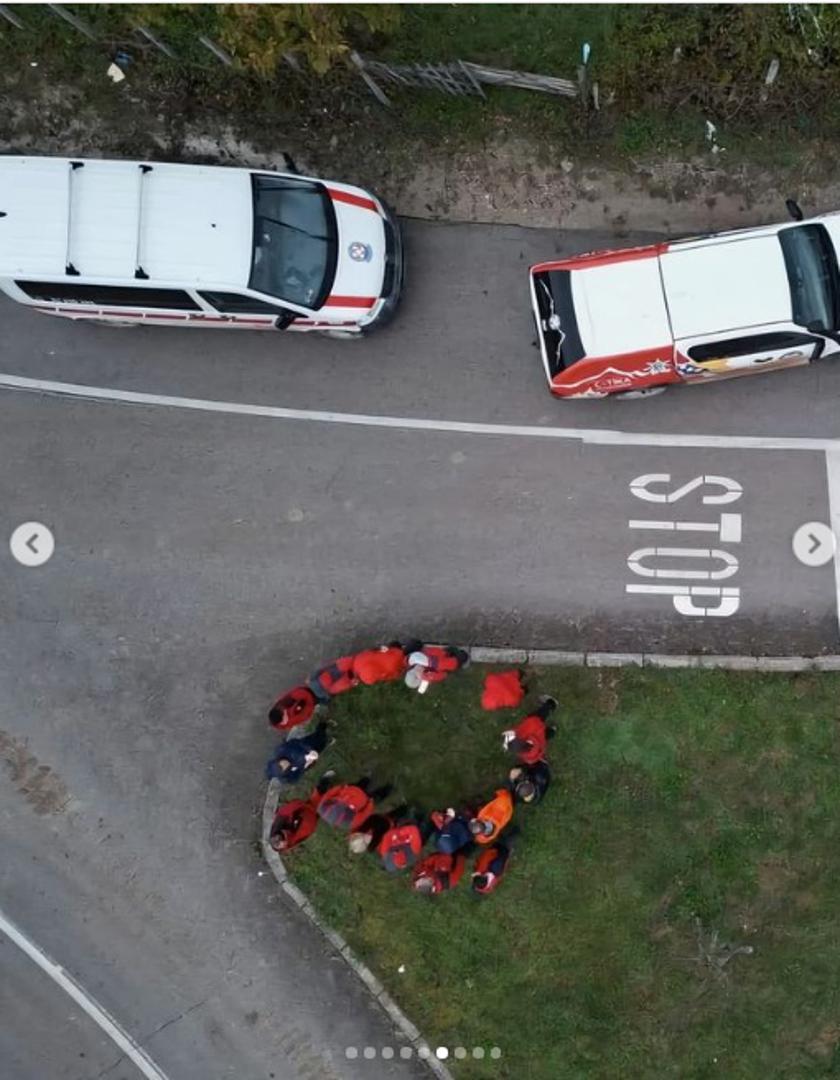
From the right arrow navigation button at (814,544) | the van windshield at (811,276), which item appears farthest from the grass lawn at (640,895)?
the van windshield at (811,276)

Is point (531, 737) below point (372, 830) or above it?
below

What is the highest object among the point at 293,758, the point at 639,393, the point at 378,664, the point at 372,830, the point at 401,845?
the point at 639,393

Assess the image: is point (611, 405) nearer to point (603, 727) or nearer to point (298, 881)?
point (603, 727)

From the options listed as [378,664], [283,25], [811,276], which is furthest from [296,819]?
[283,25]

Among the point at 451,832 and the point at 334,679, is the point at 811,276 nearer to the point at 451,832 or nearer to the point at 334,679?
the point at 334,679

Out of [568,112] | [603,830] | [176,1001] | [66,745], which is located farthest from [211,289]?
[176,1001]

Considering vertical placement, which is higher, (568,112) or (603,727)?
(568,112)
